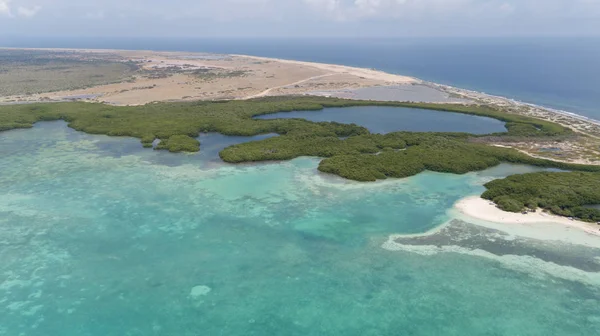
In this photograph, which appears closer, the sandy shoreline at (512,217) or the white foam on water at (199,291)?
the white foam on water at (199,291)

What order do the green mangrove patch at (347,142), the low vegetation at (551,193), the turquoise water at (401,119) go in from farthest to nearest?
the turquoise water at (401,119) < the green mangrove patch at (347,142) < the low vegetation at (551,193)

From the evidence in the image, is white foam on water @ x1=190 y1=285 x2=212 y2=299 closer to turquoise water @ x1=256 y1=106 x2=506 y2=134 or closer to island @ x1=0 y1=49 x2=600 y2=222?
island @ x1=0 y1=49 x2=600 y2=222

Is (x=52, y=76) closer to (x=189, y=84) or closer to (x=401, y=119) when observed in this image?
(x=189, y=84)

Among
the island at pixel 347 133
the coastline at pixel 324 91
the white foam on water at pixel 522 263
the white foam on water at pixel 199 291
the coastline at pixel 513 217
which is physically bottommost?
the white foam on water at pixel 199 291

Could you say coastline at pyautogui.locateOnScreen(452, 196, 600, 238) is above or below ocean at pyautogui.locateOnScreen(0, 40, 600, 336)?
above

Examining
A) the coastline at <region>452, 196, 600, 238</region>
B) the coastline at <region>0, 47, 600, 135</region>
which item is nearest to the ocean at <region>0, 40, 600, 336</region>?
the coastline at <region>452, 196, 600, 238</region>

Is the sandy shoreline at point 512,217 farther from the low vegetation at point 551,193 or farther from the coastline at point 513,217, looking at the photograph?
the low vegetation at point 551,193

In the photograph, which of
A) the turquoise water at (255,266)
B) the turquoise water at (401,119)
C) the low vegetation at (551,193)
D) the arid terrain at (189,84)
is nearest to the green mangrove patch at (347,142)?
the low vegetation at (551,193)
